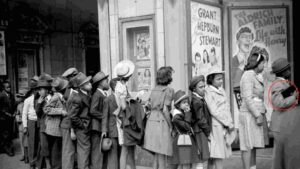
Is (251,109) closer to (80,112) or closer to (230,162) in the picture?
(230,162)

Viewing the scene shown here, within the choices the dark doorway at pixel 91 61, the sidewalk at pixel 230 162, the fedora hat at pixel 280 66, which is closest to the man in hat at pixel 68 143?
the sidewalk at pixel 230 162

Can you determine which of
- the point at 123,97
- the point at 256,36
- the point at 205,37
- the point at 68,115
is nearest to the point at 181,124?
the point at 123,97

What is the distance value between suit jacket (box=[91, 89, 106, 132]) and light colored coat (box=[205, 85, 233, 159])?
5.60 ft

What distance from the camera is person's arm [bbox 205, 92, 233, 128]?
525cm

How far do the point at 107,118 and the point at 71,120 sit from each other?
608mm

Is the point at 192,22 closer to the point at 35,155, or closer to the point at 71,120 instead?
the point at 71,120

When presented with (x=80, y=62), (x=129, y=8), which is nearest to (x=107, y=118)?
(x=129, y=8)

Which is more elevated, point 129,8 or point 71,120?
point 129,8

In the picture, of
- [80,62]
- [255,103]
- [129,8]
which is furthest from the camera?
[80,62]

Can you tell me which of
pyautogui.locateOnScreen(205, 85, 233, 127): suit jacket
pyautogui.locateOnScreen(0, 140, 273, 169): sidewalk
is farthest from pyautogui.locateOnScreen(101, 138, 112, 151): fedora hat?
pyautogui.locateOnScreen(205, 85, 233, 127): suit jacket

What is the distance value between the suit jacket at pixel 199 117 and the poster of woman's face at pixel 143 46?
8.67 ft

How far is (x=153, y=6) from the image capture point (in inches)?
285

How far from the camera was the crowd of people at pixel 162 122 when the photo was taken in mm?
5125

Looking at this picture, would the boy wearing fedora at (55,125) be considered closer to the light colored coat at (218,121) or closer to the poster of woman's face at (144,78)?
the poster of woman's face at (144,78)
